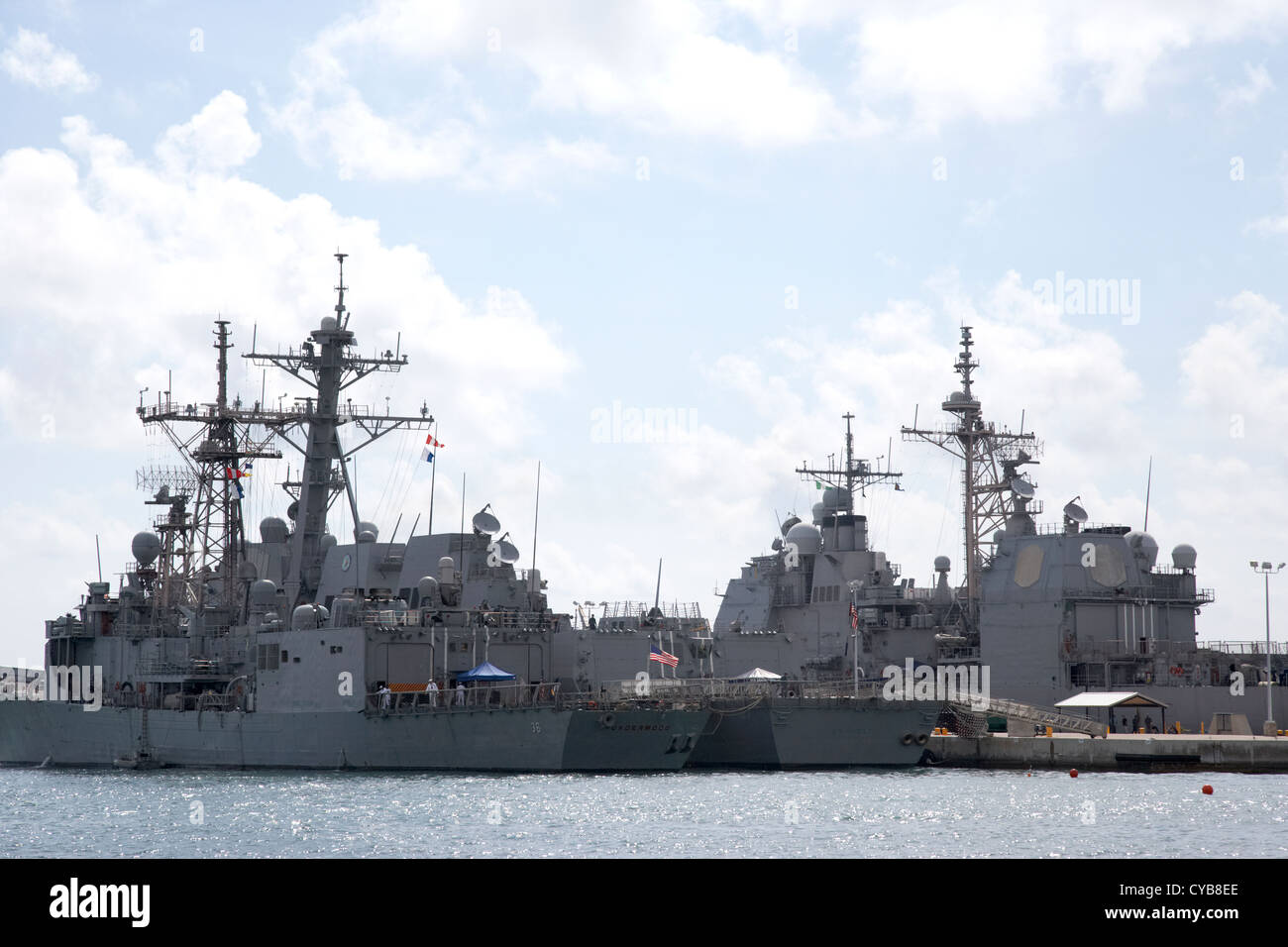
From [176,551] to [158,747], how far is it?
860 centimetres

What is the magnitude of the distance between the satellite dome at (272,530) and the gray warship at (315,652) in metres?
0.07

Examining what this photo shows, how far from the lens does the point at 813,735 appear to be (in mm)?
43125

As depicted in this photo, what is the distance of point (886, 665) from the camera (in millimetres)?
56250

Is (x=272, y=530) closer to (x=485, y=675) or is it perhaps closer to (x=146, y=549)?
(x=146, y=549)

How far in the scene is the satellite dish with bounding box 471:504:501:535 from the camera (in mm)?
47281

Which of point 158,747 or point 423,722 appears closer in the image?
point 423,722

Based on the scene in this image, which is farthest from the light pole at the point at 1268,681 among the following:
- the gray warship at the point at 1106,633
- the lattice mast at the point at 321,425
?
the lattice mast at the point at 321,425
